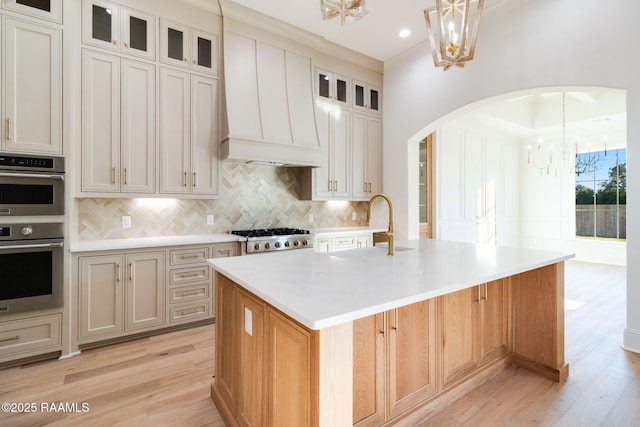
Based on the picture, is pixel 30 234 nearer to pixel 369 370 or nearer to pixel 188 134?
pixel 188 134

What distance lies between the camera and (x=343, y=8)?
1.95 m

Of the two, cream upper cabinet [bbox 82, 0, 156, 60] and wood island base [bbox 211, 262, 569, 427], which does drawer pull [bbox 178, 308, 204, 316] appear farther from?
cream upper cabinet [bbox 82, 0, 156, 60]

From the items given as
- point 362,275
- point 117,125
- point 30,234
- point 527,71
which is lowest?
point 362,275

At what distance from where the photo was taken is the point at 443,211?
5.86 metres

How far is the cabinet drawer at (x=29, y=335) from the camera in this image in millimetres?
2459

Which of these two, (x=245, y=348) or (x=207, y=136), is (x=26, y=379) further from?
(x=207, y=136)

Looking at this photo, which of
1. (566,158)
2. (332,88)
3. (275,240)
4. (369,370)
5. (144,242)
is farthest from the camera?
(566,158)

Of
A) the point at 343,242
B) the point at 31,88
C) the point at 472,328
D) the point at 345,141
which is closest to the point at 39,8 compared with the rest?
the point at 31,88

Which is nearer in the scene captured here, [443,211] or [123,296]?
[123,296]

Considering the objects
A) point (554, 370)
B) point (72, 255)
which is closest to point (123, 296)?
point (72, 255)

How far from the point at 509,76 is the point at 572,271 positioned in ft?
15.1

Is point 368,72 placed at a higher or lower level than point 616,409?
higher

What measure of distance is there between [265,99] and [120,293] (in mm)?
2604

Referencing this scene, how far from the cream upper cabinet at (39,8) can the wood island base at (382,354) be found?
2.69m
